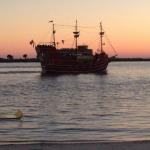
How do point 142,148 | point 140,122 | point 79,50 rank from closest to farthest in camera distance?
point 142,148 → point 140,122 → point 79,50

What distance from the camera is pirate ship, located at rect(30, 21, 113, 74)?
9969 centimetres

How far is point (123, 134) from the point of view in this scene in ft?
58.7

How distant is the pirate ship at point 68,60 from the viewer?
327 feet

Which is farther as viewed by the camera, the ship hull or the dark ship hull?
the ship hull

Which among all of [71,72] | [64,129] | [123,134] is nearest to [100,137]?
[123,134]

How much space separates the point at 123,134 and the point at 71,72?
85.5 metres

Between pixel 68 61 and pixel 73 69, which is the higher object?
pixel 68 61

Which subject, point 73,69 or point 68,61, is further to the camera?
point 73,69

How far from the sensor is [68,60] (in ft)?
328

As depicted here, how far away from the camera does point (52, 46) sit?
341 ft

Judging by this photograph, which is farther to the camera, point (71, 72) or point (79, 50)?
point (79, 50)

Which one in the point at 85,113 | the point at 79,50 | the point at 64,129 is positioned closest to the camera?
the point at 64,129

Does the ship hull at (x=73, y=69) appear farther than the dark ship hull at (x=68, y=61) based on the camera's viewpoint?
Yes

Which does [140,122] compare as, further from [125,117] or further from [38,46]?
[38,46]
